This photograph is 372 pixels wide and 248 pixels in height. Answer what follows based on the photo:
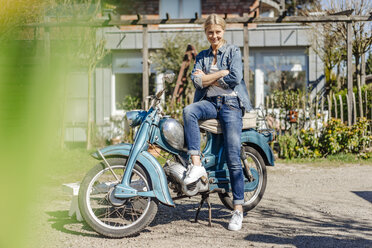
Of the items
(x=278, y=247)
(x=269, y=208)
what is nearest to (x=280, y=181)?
(x=269, y=208)

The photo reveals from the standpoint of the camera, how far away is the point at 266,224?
4.01 metres

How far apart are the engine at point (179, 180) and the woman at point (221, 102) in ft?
0.30

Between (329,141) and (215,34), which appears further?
(329,141)

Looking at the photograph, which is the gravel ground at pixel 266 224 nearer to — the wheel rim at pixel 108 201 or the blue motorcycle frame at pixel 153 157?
the wheel rim at pixel 108 201

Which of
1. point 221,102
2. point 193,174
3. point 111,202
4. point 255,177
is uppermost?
point 221,102

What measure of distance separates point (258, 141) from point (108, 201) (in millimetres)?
1598

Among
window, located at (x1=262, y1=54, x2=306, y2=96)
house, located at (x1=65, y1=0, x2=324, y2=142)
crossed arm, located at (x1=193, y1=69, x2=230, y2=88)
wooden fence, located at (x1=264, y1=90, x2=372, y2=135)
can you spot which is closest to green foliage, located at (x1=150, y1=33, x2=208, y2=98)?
house, located at (x1=65, y1=0, x2=324, y2=142)

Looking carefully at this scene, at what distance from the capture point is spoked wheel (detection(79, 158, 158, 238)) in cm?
352

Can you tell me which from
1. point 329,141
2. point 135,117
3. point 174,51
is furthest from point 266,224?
point 174,51

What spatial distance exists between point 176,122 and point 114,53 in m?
10.7

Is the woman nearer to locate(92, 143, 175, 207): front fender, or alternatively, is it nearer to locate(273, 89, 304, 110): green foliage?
locate(92, 143, 175, 207): front fender

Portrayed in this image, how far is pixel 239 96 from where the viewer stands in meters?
3.97

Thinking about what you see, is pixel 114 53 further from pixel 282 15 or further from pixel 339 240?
pixel 339 240

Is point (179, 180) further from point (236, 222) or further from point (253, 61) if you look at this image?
point (253, 61)
